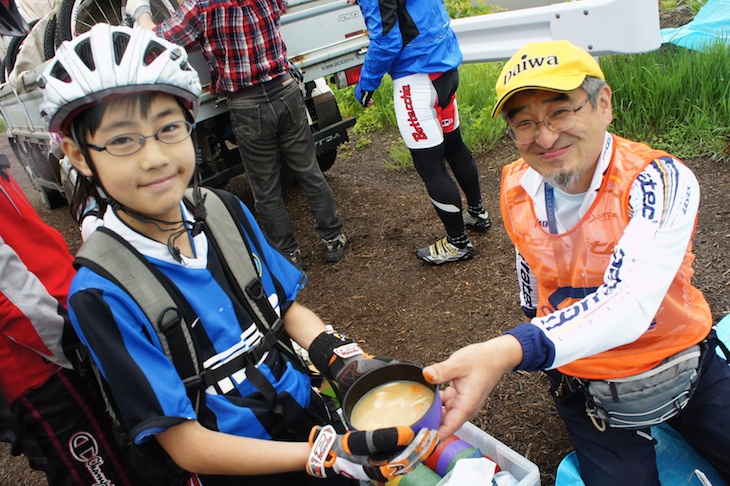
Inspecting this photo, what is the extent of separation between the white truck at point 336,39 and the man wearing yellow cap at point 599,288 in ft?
7.41

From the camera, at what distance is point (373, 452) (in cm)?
150

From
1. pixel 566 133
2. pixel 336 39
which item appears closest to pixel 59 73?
pixel 566 133

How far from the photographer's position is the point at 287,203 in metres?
6.25

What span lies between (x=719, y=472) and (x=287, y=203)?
4781 millimetres

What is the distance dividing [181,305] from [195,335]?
0.10 metres

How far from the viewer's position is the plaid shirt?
13.0 ft

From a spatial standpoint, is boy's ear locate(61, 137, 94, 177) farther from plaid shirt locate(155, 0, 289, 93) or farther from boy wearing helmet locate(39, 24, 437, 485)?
plaid shirt locate(155, 0, 289, 93)

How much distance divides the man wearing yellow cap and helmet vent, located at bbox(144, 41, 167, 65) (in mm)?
1124

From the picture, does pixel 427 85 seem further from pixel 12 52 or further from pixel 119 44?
pixel 12 52

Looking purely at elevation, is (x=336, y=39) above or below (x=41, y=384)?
above

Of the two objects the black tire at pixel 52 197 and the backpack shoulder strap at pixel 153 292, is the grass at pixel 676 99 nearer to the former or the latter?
the backpack shoulder strap at pixel 153 292

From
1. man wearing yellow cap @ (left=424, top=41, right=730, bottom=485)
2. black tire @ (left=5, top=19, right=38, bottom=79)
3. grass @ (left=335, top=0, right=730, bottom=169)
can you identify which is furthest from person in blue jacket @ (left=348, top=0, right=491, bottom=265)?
black tire @ (left=5, top=19, right=38, bottom=79)

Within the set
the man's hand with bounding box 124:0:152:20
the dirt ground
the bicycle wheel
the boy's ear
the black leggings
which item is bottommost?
the dirt ground

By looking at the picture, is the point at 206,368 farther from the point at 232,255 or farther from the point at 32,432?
the point at 32,432
